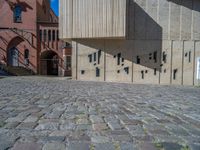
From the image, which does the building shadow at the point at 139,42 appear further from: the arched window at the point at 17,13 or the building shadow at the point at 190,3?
the arched window at the point at 17,13

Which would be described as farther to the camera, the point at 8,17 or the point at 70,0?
the point at 8,17

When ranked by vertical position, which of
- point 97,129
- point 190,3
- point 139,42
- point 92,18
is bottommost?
point 97,129

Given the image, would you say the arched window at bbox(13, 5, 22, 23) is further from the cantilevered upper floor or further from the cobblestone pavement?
the cobblestone pavement

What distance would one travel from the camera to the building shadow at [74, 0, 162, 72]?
685 inches

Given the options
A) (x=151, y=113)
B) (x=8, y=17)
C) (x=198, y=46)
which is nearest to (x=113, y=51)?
(x=198, y=46)

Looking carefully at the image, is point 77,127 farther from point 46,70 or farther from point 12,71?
point 46,70

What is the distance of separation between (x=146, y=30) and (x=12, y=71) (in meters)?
19.1

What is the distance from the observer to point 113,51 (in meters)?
17.9

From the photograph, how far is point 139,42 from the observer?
691 inches

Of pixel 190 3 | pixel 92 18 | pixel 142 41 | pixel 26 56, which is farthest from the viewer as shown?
pixel 26 56

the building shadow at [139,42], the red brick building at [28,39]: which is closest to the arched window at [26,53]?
the red brick building at [28,39]

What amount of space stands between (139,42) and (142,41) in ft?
0.72

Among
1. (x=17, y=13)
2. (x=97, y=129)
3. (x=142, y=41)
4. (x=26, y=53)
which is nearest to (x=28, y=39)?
(x=26, y=53)

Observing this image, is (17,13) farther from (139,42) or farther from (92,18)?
(139,42)
